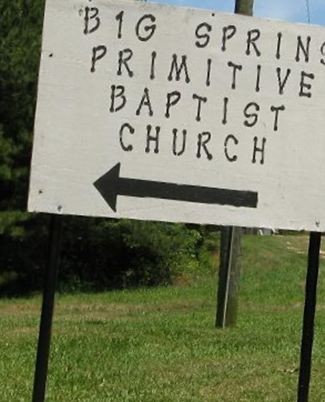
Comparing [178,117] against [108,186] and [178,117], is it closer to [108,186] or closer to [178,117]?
[178,117]

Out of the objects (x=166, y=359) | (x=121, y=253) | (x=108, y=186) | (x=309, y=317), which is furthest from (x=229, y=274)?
(x=121, y=253)

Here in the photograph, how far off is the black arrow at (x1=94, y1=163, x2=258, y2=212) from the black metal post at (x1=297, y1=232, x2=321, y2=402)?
0.50 meters

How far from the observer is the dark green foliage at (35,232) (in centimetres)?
1948

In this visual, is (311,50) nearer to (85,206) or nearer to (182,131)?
(182,131)

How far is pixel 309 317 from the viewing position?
475cm

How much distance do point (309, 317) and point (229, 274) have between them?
8.03m

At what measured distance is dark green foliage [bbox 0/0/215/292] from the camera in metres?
19.5

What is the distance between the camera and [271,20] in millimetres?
4504

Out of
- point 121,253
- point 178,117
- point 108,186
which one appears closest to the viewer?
point 108,186

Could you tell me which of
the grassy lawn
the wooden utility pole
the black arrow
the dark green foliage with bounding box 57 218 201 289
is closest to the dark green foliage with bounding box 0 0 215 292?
the dark green foliage with bounding box 57 218 201 289

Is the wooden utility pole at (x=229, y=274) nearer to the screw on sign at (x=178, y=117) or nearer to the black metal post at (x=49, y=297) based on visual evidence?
the screw on sign at (x=178, y=117)

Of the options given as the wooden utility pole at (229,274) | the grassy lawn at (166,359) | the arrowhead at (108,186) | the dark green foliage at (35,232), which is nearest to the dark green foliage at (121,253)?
the dark green foliage at (35,232)

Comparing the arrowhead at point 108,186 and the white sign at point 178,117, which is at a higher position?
the white sign at point 178,117

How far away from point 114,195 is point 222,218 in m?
0.50
